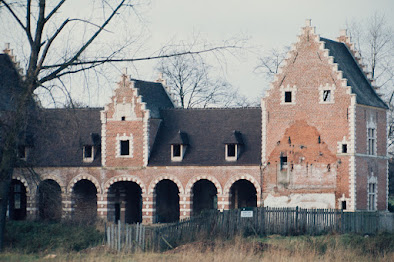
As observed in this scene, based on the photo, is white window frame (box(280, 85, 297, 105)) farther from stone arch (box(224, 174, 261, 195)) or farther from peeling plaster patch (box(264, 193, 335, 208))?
peeling plaster patch (box(264, 193, 335, 208))

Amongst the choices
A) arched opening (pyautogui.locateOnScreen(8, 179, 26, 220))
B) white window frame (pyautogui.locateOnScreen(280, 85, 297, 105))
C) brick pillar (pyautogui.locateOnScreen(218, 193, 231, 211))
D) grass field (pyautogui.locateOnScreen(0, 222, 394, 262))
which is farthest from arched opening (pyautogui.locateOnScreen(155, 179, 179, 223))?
grass field (pyautogui.locateOnScreen(0, 222, 394, 262))

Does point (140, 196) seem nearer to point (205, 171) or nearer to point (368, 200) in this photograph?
point (205, 171)

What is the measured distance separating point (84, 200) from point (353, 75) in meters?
18.1

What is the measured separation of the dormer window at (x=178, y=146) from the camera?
52.3m

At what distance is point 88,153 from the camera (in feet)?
179

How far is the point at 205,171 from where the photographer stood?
2020 inches

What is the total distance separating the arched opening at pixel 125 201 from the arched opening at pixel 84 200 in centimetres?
134

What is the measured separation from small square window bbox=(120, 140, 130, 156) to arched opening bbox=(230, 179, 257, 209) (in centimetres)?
678

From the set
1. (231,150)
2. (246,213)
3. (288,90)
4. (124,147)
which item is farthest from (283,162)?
(124,147)

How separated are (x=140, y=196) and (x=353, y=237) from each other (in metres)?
21.8

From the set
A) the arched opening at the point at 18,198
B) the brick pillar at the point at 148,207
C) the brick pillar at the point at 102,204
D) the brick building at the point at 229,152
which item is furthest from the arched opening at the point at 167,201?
the arched opening at the point at 18,198

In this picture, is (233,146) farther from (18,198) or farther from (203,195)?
(18,198)

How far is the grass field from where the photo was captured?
27875mm

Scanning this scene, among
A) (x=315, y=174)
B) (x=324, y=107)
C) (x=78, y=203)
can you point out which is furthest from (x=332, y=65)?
(x=78, y=203)
